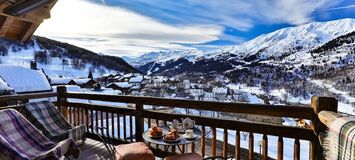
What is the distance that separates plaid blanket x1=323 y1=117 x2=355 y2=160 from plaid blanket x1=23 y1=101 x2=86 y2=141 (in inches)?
138

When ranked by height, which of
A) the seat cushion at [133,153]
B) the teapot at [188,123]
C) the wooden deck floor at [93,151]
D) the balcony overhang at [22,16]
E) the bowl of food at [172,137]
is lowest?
the wooden deck floor at [93,151]

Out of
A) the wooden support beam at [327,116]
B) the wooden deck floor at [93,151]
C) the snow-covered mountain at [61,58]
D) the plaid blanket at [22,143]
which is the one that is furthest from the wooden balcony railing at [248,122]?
the snow-covered mountain at [61,58]

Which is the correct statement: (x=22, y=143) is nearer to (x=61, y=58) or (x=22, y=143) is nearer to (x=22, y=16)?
(x=22, y=16)

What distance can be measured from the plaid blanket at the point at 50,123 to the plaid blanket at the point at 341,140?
11.5ft

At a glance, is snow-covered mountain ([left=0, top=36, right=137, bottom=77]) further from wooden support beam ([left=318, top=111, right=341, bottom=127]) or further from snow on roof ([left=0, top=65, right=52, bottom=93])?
wooden support beam ([left=318, top=111, right=341, bottom=127])

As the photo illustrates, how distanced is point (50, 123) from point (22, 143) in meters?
1.01

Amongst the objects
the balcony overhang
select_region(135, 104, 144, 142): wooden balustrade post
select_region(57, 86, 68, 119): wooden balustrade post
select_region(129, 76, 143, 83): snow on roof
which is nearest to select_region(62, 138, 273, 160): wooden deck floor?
select_region(135, 104, 144, 142): wooden balustrade post

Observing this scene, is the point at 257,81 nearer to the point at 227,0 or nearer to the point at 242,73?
the point at 242,73

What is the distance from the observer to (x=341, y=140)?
1.73 metres

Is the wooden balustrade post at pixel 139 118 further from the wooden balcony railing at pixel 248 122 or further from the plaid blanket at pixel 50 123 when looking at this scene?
the plaid blanket at pixel 50 123

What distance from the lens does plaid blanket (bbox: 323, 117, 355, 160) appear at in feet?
5.17

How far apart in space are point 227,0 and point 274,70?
6084cm

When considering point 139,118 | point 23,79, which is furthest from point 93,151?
point 23,79

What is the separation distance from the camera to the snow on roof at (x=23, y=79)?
57.5ft
